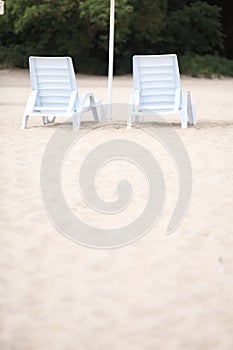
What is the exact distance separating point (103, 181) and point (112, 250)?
1455mm

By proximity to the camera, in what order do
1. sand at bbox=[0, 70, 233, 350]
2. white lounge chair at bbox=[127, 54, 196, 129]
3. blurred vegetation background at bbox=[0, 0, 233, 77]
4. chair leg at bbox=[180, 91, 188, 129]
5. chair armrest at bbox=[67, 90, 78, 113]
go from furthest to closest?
blurred vegetation background at bbox=[0, 0, 233, 77]
white lounge chair at bbox=[127, 54, 196, 129]
chair leg at bbox=[180, 91, 188, 129]
chair armrest at bbox=[67, 90, 78, 113]
sand at bbox=[0, 70, 233, 350]

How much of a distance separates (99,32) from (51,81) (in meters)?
15.9

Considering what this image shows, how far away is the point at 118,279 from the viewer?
2.77 metres

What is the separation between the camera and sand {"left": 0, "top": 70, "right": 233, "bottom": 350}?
2252 mm

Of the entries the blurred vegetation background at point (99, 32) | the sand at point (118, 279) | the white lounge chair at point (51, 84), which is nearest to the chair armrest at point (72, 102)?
the white lounge chair at point (51, 84)

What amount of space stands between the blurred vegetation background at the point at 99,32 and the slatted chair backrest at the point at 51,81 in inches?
527

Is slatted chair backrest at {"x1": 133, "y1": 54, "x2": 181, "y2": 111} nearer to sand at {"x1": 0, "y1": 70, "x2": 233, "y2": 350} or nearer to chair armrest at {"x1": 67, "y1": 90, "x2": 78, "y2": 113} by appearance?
chair armrest at {"x1": 67, "y1": 90, "x2": 78, "y2": 113}

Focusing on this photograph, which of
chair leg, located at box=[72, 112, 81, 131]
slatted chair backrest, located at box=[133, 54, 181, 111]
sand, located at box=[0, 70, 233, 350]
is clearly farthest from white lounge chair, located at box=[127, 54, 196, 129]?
sand, located at box=[0, 70, 233, 350]

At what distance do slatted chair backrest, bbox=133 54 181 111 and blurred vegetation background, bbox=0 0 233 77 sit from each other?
1323 cm

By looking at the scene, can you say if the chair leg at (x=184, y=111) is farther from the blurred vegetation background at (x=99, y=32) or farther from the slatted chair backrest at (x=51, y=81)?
the blurred vegetation background at (x=99, y=32)

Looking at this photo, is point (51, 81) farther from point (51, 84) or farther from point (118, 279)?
point (118, 279)

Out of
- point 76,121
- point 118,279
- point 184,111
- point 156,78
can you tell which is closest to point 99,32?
point 156,78

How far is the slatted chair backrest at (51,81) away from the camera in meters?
7.29

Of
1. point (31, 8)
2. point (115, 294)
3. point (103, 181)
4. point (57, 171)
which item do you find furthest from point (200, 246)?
point (31, 8)
